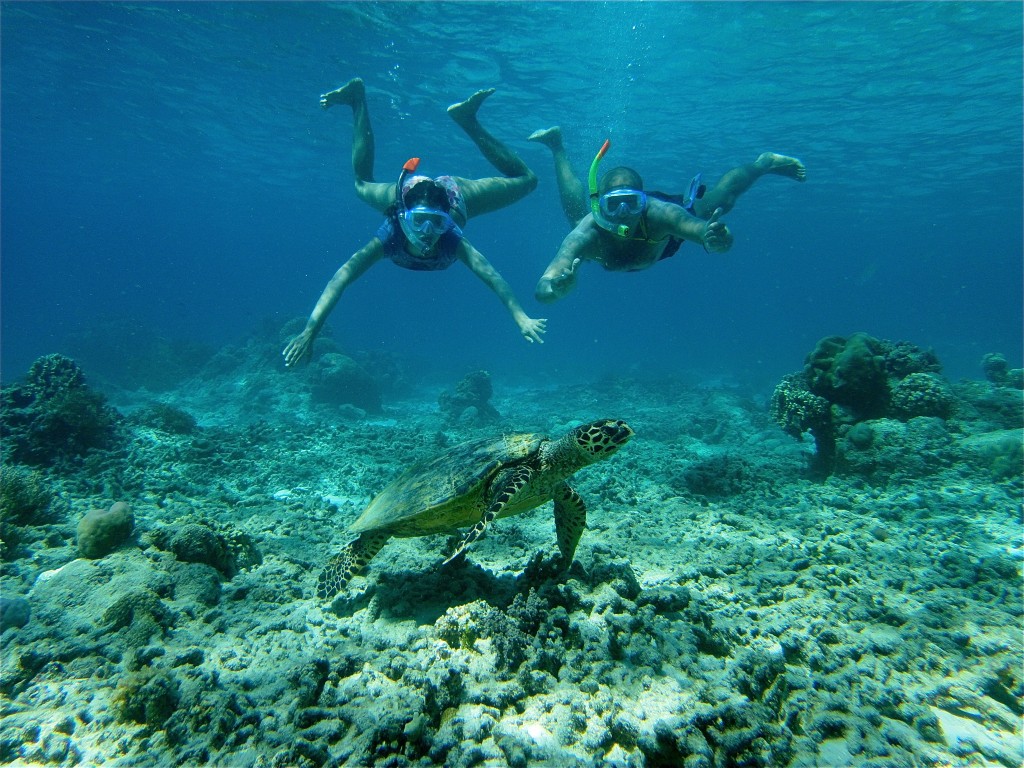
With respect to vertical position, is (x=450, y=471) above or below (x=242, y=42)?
below

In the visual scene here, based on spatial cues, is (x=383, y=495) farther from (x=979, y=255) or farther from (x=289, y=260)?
(x=289, y=260)

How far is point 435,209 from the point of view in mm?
6379

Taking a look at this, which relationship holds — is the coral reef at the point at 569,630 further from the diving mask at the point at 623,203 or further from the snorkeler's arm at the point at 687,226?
the diving mask at the point at 623,203

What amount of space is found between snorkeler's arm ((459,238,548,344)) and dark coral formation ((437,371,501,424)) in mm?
7456

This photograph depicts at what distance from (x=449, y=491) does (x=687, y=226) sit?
176 inches

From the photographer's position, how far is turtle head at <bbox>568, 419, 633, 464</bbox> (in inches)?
126

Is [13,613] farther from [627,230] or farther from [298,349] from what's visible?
[627,230]

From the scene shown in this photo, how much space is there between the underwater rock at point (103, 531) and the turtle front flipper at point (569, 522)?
12.9ft

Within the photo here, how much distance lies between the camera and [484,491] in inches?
144

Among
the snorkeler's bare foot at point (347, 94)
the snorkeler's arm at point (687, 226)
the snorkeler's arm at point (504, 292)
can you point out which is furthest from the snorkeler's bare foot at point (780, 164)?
the snorkeler's bare foot at point (347, 94)

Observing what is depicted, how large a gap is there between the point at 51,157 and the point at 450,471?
5213cm

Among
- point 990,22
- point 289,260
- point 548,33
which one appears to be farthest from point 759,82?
point 289,260

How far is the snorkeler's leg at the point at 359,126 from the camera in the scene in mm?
8164

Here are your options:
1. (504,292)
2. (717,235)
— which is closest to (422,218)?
(504,292)
